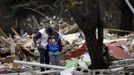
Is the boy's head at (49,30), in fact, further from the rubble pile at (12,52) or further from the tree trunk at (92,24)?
the rubble pile at (12,52)

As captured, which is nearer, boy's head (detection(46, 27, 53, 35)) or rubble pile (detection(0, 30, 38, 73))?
boy's head (detection(46, 27, 53, 35))

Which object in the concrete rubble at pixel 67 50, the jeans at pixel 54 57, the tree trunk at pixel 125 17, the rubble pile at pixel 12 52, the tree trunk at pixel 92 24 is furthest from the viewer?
the tree trunk at pixel 125 17

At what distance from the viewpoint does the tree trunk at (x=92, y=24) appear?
14.3m

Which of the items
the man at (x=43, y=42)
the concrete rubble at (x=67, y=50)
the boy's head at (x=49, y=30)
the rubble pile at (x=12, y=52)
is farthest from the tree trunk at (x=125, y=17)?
the boy's head at (x=49, y=30)

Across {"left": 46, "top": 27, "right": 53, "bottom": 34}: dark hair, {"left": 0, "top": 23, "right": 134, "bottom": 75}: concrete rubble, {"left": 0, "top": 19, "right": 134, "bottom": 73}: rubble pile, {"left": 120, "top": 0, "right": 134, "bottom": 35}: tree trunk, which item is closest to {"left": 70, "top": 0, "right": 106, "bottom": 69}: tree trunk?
{"left": 0, "top": 23, "right": 134, "bottom": 75}: concrete rubble

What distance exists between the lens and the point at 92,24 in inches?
566

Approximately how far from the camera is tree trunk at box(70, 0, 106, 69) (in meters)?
14.3

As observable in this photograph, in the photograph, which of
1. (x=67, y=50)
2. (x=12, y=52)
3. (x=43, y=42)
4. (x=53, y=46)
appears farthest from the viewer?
(x=12, y=52)

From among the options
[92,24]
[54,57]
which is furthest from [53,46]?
[92,24]

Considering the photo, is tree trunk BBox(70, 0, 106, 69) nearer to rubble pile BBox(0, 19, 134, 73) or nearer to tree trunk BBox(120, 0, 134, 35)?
rubble pile BBox(0, 19, 134, 73)

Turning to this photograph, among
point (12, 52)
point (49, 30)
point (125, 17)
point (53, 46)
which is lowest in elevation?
point (12, 52)

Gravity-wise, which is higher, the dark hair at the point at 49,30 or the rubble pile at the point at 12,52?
the dark hair at the point at 49,30

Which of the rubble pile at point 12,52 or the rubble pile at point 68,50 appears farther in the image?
the rubble pile at point 12,52

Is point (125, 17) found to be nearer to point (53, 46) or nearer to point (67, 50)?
point (67, 50)
